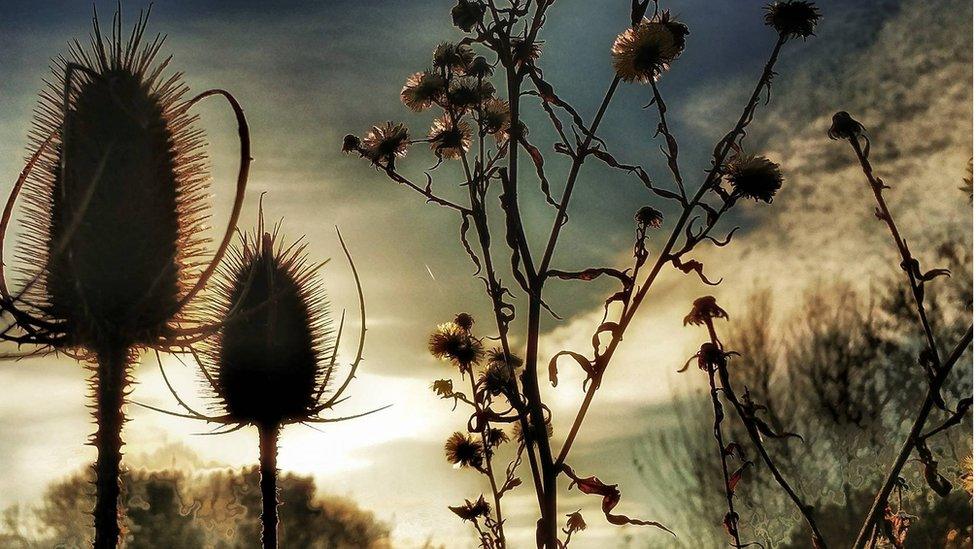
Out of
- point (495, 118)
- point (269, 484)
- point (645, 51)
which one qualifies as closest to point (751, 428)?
point (645, 51)

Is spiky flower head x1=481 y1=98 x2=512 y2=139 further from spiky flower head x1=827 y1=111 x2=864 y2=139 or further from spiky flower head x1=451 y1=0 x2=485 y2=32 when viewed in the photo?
spiky flower head x1=827 y1=111 x2=864 y2=139

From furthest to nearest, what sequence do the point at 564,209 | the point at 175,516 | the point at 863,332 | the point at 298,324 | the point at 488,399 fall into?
1. the point at 175,516
2. the point at 863,332
3. the point at 298,324
4. the point at 488,399
5. the point at 564,209

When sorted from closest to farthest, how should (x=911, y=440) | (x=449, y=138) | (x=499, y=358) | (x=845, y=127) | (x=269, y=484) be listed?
(x=911, y=440) → (x=845, y=127) → (x=269, y=484) → (x=449, y=138) → (x=499, y=358)

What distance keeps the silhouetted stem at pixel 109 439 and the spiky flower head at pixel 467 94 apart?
52.7 inches

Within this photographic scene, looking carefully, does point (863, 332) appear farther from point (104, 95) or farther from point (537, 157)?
point (104, 95)

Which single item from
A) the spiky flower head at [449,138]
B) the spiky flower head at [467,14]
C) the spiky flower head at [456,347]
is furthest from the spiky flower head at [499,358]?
the spiky flower head at [467,14]

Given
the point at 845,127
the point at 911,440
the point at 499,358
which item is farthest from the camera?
the point at 499,358

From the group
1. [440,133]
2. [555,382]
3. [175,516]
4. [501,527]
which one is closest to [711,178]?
[555,382]

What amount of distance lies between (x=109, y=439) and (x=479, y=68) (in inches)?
65.8

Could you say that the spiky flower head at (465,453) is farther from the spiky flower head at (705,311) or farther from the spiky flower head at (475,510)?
the spiky flower head at (705,311)

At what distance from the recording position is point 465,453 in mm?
3814

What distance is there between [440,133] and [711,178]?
114 centimetres

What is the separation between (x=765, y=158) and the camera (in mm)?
2555

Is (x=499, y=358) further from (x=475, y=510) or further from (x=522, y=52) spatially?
(x=522, y=52)
